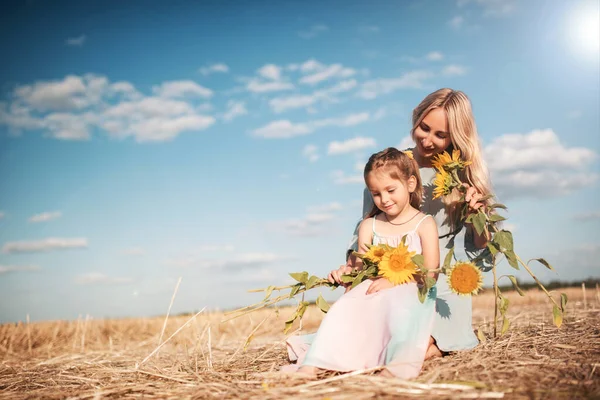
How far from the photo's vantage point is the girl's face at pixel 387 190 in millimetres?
3096

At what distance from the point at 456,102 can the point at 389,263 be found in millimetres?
1470

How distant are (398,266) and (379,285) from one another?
181 mm

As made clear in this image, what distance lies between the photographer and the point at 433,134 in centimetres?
367

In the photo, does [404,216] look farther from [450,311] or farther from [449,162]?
[450,311]

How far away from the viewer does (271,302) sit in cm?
325

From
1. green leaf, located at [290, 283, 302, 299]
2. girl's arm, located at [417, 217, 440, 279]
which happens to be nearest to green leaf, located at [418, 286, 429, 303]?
girl's arm, located at [417, 217, 440, 279]

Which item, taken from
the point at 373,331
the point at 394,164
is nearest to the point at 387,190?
the point at 394,164


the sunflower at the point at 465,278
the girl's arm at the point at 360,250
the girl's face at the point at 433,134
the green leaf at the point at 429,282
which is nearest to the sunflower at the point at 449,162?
the girl's face at the point at 433,134

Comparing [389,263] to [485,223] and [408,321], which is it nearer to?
[408,321]

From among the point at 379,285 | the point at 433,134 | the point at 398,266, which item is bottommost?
the point at 379,285

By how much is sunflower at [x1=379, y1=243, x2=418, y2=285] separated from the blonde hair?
2.47ft

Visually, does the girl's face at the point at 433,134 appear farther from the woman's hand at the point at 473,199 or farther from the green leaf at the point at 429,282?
the green leaf at the point at 429,282

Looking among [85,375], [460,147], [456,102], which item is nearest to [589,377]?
[460,147]

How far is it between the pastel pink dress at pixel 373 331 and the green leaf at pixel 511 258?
1.65 feet
